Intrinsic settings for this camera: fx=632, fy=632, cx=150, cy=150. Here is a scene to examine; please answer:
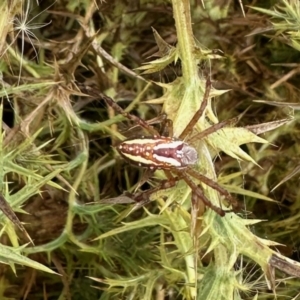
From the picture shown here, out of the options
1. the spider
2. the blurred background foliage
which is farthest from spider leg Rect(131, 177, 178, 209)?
the blurred background foliage

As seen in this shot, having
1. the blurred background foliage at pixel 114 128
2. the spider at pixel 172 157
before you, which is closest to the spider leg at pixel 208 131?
the spider at pixel 172 157

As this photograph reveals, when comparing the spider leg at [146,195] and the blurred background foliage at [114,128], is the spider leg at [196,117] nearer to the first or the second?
the spider leg at [146,195]

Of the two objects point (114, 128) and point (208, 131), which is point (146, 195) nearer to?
point (208, 131)

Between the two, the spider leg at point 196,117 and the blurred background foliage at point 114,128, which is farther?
the blurred background foliage at point 114,128

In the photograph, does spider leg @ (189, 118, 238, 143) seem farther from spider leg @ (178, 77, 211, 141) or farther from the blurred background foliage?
the blurred background foliage

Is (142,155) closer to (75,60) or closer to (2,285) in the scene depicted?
(75,60)
